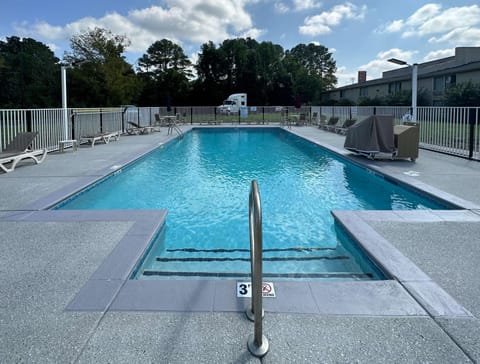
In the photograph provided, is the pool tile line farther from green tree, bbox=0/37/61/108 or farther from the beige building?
green tree, bbox=0/37/61/108

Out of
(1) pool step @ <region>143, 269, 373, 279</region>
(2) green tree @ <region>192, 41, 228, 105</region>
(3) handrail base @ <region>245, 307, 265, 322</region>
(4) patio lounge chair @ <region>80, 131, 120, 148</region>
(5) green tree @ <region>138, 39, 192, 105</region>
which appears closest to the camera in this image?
(3) handrail base @ <region>245, 307, 265, 322</region>

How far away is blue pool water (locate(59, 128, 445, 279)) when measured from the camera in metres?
3.86

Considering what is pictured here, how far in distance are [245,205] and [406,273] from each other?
3.48 metres

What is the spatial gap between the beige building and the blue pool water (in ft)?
51.3

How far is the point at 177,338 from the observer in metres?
2.18

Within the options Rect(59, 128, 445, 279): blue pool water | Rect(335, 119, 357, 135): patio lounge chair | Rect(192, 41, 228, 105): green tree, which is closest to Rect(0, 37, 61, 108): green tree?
Rect(192, 41, 228, 105): green tree

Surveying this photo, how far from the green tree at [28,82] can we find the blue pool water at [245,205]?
29272 mm

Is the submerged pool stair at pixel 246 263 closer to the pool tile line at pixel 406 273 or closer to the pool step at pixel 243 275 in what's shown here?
the pool step at pixel 243 275

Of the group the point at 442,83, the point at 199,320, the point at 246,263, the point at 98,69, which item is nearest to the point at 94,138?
the point at 246,263

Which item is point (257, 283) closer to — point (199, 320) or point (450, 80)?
point (199, 320)

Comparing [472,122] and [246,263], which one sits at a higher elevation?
[472,122]

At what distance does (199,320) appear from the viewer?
2361 millimetres

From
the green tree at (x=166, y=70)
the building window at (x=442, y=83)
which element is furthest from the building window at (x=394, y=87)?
the green tree at (x=166, y=70)

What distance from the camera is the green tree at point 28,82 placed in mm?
35875
